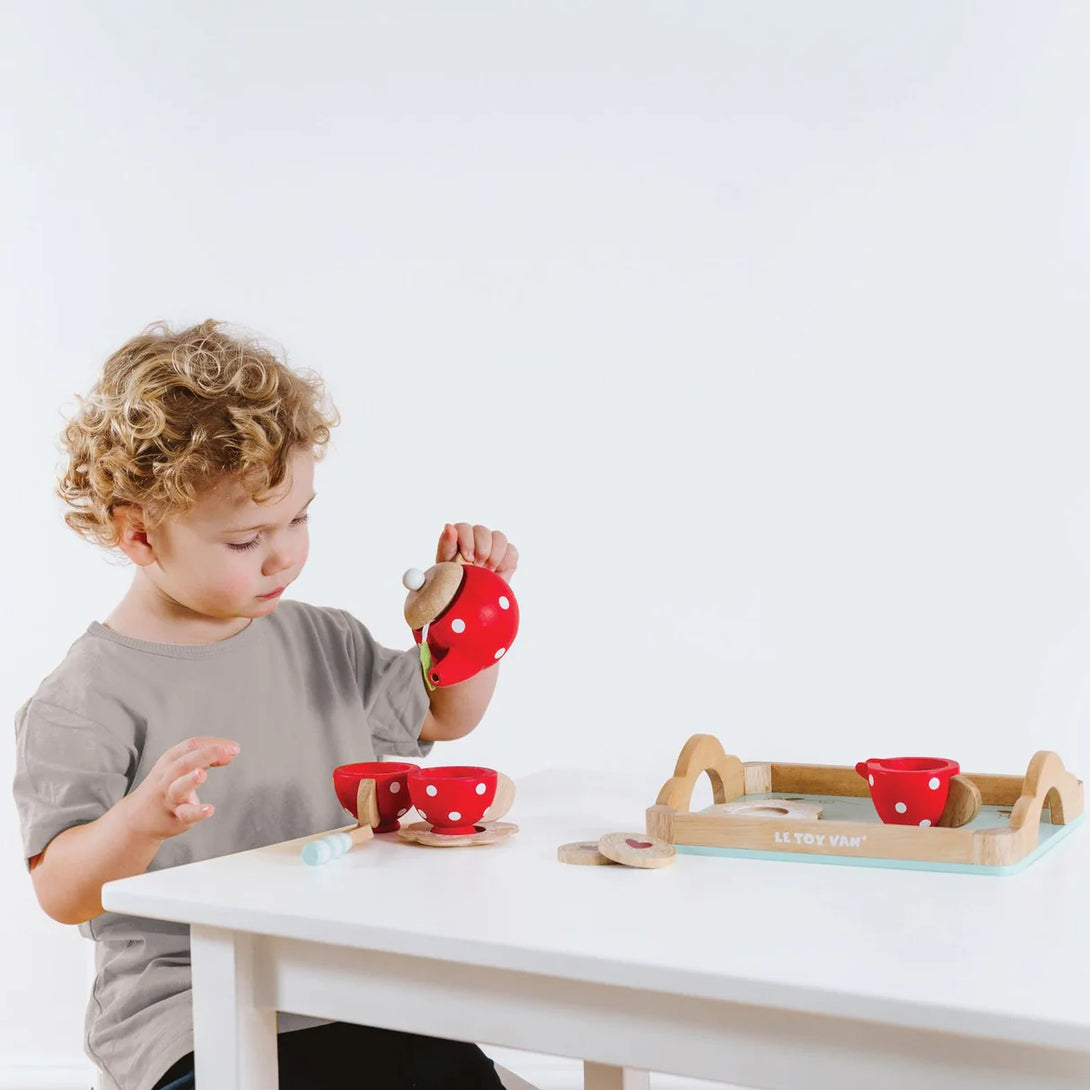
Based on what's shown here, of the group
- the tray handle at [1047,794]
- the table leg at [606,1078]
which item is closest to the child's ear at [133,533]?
the table leg at [606,1078]

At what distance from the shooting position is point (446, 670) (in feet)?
3.32

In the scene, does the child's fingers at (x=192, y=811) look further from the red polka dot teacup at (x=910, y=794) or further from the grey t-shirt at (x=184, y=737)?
the red polka dot teacup at (x=910, y=794)

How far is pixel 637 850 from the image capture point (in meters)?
0.81

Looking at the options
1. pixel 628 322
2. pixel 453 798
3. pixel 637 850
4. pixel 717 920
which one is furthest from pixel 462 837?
pixel 628 322

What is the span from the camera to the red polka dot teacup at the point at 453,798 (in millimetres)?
896

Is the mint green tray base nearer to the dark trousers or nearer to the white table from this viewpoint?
the white table

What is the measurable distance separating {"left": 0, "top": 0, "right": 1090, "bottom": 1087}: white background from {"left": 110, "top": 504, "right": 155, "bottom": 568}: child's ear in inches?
34.0

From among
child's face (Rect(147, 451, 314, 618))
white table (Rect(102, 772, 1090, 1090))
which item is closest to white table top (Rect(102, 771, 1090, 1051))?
white table (Rect(102, 772, 1090, 1090))

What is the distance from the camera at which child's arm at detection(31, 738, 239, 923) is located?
2.75ft

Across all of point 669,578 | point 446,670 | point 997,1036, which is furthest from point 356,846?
point 669,578

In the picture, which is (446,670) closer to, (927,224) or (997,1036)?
(997,1036)

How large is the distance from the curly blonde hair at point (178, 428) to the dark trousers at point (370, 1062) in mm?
439

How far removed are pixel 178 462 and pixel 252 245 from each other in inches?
41.0

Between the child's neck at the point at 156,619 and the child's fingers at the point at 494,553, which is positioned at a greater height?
the child's fingers at the point at 494,553
